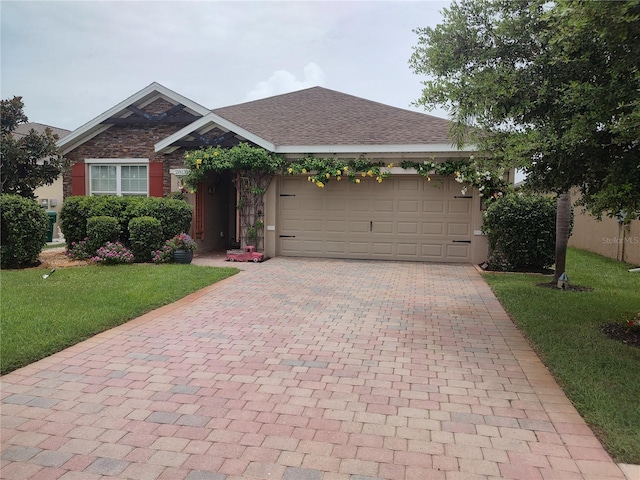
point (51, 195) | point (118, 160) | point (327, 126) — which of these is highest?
point (327, 126)

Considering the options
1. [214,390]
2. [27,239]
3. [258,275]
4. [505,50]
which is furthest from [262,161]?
[214,390]

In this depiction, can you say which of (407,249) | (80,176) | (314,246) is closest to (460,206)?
(407,249)

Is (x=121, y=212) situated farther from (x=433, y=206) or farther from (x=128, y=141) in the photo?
(x=433, y=206)

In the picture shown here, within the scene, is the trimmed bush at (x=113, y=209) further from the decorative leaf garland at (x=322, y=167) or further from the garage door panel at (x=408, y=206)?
the garage door panel at (x=408, y=206)

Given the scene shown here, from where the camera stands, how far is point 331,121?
47.8 feet

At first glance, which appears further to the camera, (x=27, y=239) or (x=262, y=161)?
(x=262, y=161)

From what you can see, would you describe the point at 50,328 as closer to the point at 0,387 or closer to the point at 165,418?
the point at 0,387

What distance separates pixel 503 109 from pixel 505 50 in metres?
0.92

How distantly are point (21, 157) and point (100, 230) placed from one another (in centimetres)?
359

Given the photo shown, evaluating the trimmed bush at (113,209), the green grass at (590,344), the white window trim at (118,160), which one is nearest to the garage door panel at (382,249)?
the green grass at (590,344)

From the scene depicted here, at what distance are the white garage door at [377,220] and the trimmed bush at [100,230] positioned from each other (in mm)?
4325

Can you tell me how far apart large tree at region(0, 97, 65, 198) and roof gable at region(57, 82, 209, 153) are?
100 cm

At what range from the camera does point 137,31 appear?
32.0 ft

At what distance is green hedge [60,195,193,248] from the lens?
36.6 ft
